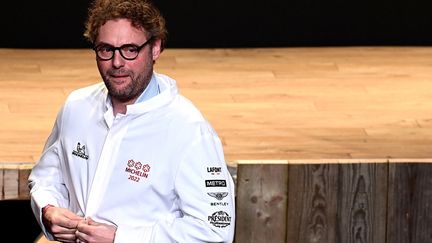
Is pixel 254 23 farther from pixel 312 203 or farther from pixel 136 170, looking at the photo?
pixel 136 170

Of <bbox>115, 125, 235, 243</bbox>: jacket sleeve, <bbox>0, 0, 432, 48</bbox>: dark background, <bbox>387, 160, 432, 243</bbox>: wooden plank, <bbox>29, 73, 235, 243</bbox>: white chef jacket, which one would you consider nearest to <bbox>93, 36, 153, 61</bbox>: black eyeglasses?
<bbox>29, 73, 235, 243</bbox>: white chef jacket

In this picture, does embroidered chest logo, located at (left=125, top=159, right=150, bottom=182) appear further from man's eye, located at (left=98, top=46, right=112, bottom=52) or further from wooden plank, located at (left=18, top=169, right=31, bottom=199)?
wooden plank, located at (left=18, top=169, right=31, bottom=199)

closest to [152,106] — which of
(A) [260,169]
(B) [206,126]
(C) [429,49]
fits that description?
(B) [206,126]

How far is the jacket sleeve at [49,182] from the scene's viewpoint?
319 cm

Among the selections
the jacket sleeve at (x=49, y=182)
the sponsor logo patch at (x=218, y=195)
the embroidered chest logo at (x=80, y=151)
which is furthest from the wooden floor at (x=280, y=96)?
the sponsor logo patch at (x=218, y=195)

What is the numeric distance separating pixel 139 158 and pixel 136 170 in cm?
3

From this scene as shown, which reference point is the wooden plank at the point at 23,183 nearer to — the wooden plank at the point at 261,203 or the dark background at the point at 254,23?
the wooden plank at the point at 261,203

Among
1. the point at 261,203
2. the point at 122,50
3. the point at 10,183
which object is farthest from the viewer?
the point at 261,203

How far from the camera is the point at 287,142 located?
14.7 feet

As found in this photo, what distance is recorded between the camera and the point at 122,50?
9.76 feet

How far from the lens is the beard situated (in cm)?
300

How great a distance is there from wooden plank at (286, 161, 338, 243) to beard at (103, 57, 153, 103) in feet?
4.06

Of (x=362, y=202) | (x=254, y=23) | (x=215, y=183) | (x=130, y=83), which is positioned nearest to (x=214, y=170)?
(x=215, y=183)

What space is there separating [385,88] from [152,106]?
2312 millimetres
